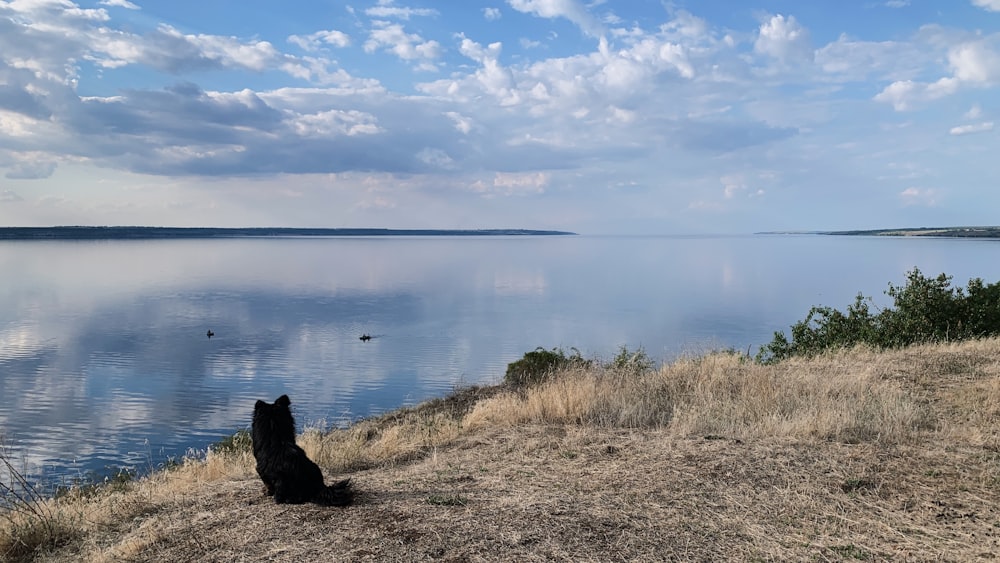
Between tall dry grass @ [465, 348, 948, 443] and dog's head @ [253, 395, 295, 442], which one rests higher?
dog's head @ [253, 395, 295, 442]

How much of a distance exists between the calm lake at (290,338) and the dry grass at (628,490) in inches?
105

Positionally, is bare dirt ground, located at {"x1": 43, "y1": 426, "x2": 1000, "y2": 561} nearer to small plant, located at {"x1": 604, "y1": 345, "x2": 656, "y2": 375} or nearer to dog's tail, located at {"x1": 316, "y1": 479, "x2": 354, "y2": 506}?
dog's tail, located at {"x1": 316, "y1": 479, "x2": 354, "y2": 506}

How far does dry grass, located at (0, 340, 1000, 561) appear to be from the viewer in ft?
15.6

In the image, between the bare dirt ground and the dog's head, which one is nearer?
the bare dirt ground

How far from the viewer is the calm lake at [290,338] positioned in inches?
808

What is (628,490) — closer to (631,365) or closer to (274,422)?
(274,422)

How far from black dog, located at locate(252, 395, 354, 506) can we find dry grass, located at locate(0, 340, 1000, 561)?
141mm

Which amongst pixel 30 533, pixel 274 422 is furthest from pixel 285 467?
pixel 30 533

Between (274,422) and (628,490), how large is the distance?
3191 millimetres

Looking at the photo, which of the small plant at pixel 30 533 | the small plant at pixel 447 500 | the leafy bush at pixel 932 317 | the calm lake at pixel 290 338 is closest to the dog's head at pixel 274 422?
the small plant at pixel 447 500

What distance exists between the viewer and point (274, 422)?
19.5 feet

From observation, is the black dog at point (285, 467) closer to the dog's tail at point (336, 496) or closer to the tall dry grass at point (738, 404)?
the dog's tail at point (336, 496)

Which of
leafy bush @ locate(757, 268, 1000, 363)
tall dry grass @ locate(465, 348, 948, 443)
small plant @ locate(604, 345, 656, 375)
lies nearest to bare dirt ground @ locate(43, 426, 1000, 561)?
tall dry grass @ locate(465, 348, 948, 443)

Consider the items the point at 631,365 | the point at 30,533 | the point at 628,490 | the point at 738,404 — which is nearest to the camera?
the point at 30,533
